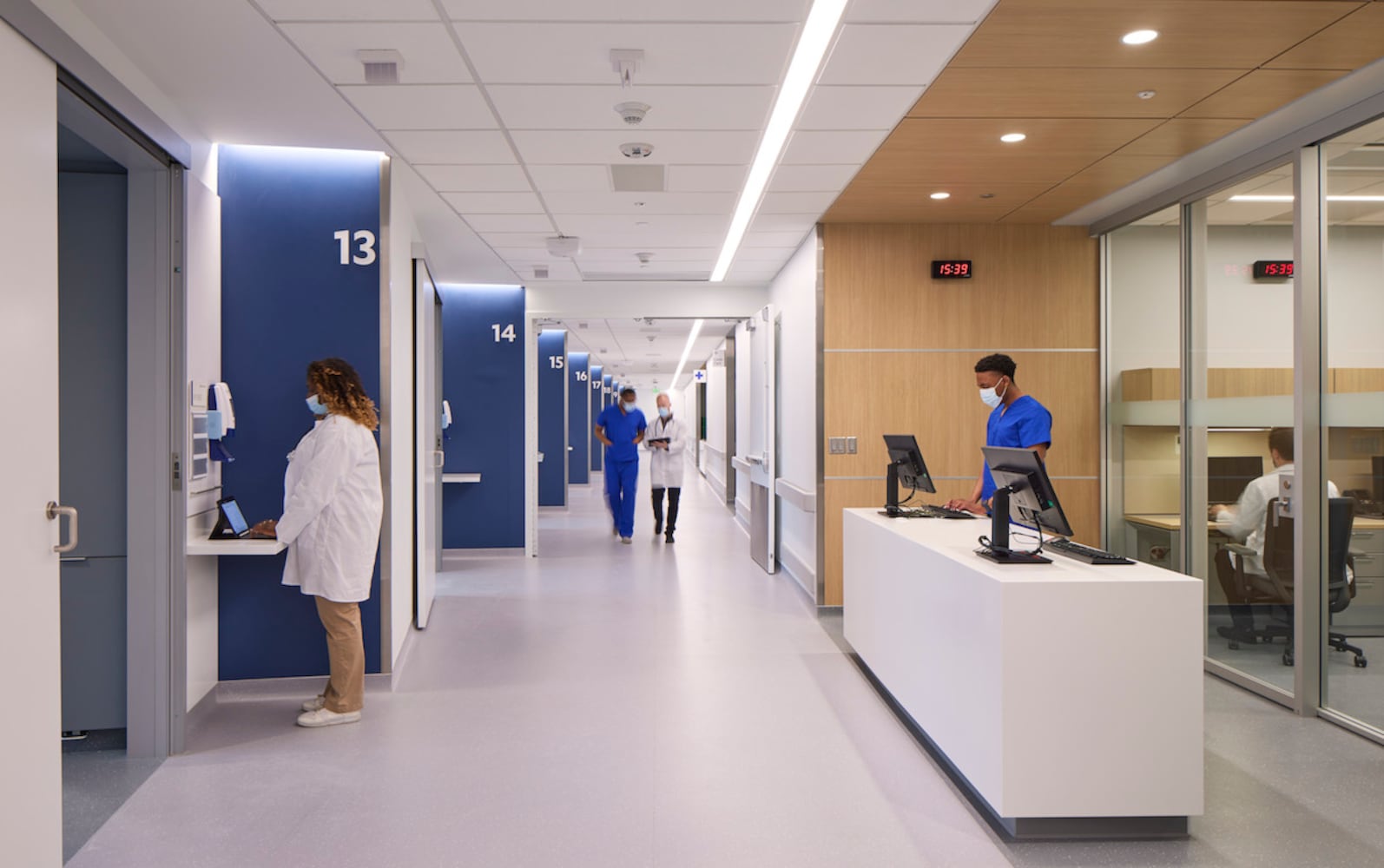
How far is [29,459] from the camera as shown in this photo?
254cm

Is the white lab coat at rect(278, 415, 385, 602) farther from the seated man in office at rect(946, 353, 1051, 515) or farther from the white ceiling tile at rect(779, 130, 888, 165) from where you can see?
the seated man in office at rect(946, 353, 1051, 515)

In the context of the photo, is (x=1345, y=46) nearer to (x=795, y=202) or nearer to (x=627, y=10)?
(x=627, y=10)

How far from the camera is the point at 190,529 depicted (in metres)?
4.02

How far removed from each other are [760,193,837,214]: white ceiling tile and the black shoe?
134 inches

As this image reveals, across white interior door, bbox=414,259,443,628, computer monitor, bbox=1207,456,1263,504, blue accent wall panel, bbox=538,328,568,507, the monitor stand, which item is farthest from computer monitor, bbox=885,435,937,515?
blue accent wall panel, bbox=538,328,568,507

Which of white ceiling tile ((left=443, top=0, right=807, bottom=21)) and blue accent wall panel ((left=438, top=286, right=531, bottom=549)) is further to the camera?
blue accent wall panel ((left=438, top=286, right=531, bottom=549))

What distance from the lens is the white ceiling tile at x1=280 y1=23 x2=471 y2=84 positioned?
3.22 m

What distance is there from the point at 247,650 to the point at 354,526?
3.65 feet

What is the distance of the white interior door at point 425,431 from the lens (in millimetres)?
5691

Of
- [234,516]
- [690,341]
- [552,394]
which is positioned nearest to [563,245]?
[234,516]

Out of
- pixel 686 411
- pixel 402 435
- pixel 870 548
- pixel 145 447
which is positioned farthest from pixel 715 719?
pixel 686 411

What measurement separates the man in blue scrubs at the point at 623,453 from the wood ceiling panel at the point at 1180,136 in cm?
660

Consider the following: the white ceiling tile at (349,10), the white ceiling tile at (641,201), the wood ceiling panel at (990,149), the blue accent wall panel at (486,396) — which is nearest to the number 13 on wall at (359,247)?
the white ceiling tile at (641,201)

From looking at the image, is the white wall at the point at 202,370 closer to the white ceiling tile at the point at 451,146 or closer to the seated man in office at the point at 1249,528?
the white ceiling tile at the point at 451,146
